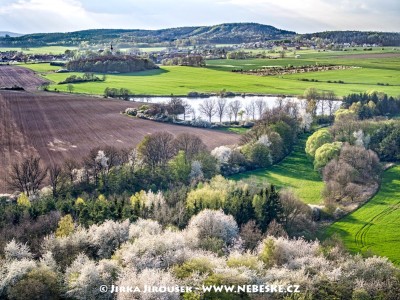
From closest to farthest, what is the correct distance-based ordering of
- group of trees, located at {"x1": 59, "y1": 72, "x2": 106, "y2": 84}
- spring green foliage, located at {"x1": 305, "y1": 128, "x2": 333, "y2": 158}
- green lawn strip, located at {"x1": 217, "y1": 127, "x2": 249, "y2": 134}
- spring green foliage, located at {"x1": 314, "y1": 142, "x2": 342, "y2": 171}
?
spring green foliage, located at {"x1": 314, "y1": 142, "x2": 342, "y2": 171} → spring green foliage, located at {"x1": 305, "y1": 128, "x2": 333, "y2": 158} → green lawn strip, located at {"x1": 217, "y1": 127, "x2": 249, "y2": 134} → group of trees, located at {"x1": 59, "y1": 72, "x2": 106, "y2": 84}

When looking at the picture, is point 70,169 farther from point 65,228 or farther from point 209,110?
point 209,110

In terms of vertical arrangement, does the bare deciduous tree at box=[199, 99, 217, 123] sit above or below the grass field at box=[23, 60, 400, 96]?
below

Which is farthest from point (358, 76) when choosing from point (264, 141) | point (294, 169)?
point (294, 169)

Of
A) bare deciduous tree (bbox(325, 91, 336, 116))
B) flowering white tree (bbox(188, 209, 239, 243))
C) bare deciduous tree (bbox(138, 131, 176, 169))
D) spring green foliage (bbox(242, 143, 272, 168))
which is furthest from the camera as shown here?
bare deciduous tree (bbox(325, 91, 336, 116))

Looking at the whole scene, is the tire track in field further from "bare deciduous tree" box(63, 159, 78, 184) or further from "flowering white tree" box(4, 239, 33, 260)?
"bare deciduous tree" box(63, 159, 78, 184)

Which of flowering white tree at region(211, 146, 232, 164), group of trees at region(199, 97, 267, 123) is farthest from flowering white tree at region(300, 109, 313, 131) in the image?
flowering white tree at region(211, 146, 232, 164)

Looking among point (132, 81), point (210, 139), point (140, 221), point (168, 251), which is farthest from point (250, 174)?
point (132, 81)

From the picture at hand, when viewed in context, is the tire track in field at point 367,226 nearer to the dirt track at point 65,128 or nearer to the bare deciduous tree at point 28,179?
the dirt track at point 65,128
